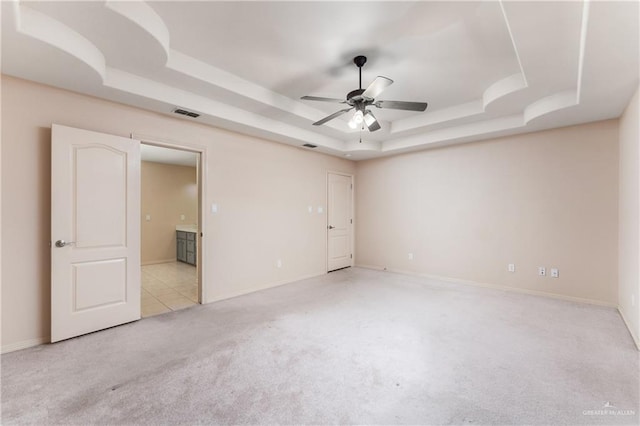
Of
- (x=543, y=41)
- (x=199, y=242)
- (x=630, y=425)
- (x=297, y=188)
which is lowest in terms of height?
(x=630, y=425)

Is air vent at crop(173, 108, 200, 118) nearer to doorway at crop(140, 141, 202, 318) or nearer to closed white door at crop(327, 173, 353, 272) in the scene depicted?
doorway at crop(140, 141, 202, 318)

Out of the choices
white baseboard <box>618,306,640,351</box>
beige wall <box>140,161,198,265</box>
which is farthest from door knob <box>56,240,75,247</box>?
white baseboard <box>618,306,640,351</box>

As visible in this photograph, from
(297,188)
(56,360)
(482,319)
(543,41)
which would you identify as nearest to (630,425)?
(482,319)

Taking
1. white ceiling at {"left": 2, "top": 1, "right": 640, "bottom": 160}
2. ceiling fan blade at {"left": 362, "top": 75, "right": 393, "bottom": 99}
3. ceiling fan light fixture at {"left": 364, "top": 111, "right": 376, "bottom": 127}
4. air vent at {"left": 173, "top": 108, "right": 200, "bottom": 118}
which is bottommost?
ceiling fan light fixture at {"left": 364, "top": 111, "right": 376, "bottom": 127}

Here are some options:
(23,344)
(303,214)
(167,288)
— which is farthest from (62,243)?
(303,214)

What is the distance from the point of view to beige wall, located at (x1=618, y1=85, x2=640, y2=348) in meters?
2.85

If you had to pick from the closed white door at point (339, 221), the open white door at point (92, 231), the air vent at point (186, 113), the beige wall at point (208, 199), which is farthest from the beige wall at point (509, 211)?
the open white door at point (92, 231)

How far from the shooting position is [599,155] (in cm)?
389

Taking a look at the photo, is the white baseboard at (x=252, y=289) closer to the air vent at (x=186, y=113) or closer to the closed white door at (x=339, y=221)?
the closed white door at (x=339, y=221)

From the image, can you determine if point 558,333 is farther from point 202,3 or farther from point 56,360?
point 56,360

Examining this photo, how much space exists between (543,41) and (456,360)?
2657mm

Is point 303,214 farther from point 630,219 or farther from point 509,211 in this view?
point 630,219

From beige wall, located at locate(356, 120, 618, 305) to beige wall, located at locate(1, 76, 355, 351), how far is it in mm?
1464

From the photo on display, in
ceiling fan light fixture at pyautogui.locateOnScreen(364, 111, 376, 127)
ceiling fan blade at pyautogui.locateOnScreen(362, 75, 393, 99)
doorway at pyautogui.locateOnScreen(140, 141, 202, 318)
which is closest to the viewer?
ceiling fan blade at pyautogui.locateOnScreen(362, 75, 393, 99)
